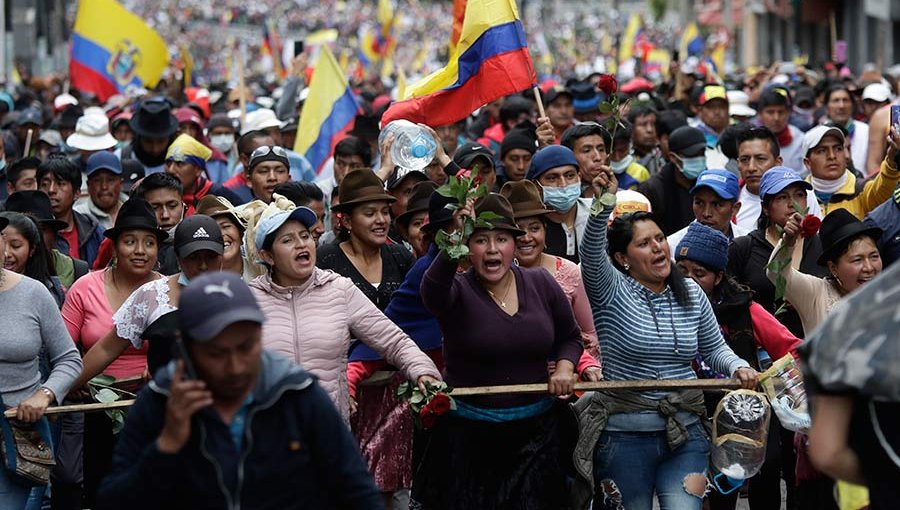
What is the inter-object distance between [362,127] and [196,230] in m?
6.29

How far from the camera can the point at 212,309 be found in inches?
159

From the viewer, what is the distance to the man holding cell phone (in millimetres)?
4062

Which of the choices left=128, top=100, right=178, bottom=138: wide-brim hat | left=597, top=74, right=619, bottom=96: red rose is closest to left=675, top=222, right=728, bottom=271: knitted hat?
left=597, top=74, right=619, bottom=96: red rose

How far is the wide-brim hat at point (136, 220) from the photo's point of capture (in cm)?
760

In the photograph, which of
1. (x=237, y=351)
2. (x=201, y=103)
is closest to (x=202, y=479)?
(x=237, y=351)

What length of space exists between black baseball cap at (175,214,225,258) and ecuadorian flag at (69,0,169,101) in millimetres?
11810

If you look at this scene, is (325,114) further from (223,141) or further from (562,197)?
(562,197)

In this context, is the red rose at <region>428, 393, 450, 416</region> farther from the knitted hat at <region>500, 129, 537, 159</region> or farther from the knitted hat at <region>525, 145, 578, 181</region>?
the knitted hat at <region>500, 129, 537, 159</region>

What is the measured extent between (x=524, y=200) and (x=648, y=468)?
1.61 metres

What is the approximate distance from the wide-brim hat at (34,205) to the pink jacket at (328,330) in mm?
2781

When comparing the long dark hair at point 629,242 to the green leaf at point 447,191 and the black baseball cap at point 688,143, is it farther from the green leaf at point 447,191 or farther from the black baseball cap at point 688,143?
the black baseball cap at point 688,143

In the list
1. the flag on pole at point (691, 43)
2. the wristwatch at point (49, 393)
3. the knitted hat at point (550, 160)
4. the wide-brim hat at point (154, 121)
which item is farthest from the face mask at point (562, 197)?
the flag on pole at point (691, 43)

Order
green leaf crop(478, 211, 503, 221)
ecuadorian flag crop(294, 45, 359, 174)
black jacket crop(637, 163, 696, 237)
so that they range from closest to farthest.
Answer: green leaf crop(478, 211, 503, 221)
black jacket crop(637, 163, 696, 237)
ecuadorian flag crop(294, 45, 359, 174)

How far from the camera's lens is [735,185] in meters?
8.87
